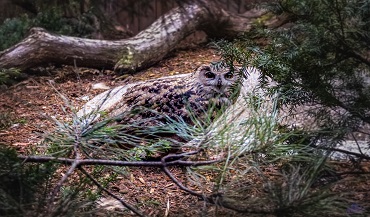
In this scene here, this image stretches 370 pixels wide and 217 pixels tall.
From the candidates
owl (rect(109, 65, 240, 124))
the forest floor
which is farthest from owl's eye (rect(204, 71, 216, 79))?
the forest floor

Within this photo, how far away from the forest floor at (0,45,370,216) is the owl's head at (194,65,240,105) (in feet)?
1.32

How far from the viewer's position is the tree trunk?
12.0 ft

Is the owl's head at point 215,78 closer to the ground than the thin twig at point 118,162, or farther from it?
farther from it

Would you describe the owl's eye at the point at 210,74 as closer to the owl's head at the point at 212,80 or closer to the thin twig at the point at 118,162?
the owl's head at the point at 212,80

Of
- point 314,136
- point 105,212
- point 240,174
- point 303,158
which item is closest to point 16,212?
point 105,212

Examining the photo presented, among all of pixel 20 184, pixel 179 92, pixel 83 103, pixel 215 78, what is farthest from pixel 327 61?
pixel 83 103

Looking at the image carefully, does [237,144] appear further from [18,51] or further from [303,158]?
[18,51]

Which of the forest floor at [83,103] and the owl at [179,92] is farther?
the owl at [179,92]

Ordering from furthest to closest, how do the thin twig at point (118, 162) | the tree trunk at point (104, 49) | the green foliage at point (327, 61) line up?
the tree trunk at point (104, 49) < the green foliage at point (327, 61) < the thin twig at point (118, 162)

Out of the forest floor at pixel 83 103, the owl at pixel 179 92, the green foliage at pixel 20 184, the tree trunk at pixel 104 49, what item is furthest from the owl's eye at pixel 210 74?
the green foliage at pixel 20 184

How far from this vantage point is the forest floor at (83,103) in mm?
1736

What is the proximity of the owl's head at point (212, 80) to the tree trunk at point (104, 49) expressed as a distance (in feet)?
3.85

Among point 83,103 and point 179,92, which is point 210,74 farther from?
point 83,103

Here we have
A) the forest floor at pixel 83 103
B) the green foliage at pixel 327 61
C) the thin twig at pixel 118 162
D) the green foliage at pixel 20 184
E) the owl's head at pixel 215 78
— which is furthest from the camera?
the owl's head at pixel 215 78
